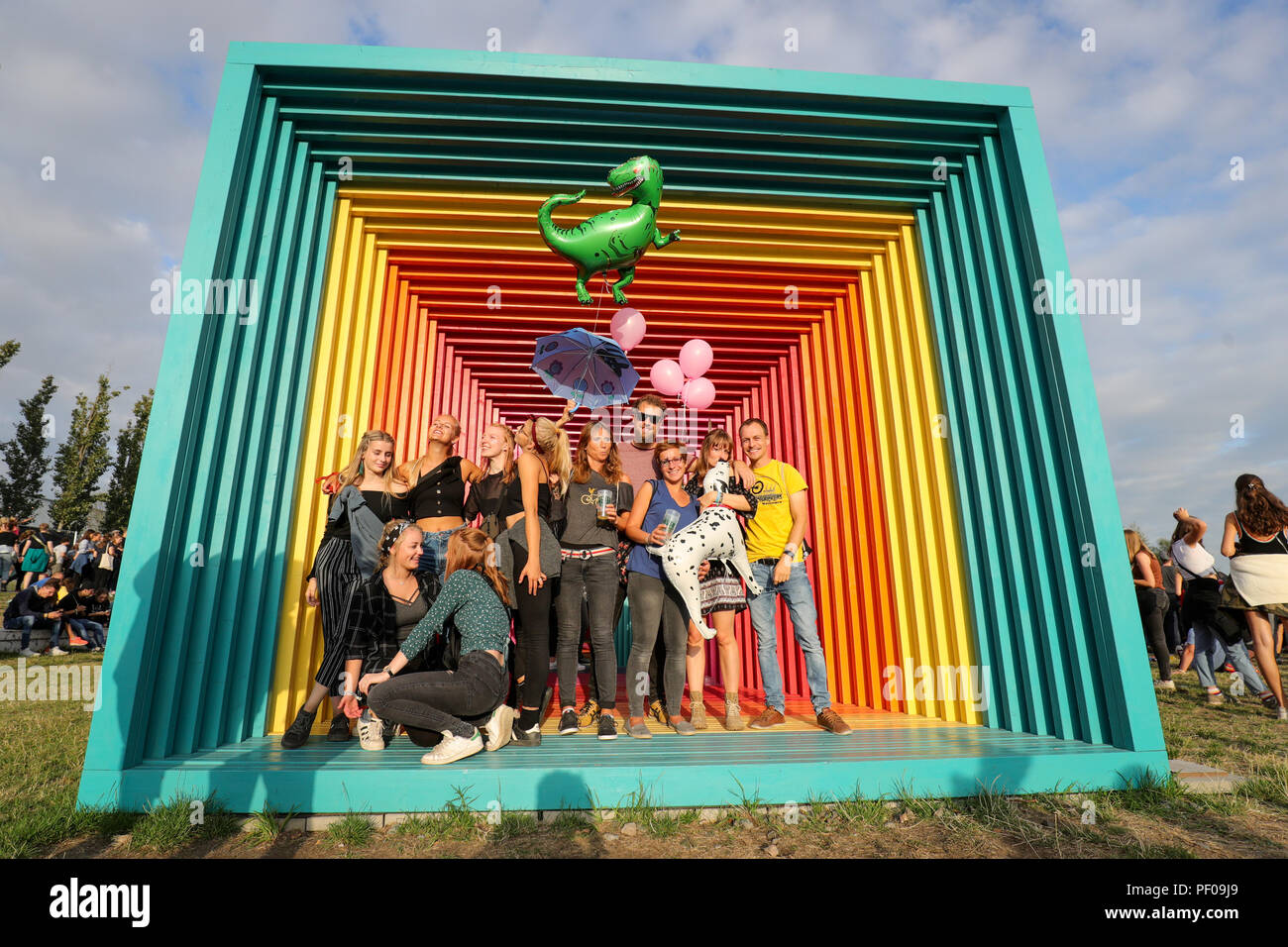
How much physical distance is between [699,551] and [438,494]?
1.73 metres

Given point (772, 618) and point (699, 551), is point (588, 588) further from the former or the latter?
point (772, 618)

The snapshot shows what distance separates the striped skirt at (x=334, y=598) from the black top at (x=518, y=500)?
0.92 m

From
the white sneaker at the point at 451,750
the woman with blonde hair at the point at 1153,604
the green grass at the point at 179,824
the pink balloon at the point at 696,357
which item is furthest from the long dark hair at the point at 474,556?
the woman with blonde hair at the point at 1153,604

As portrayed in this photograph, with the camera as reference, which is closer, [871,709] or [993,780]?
[993,780]

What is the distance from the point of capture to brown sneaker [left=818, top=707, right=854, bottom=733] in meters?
3.67

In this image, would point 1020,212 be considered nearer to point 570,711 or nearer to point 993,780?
point 993,780

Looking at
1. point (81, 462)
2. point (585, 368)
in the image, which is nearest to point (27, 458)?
point (81, 462)

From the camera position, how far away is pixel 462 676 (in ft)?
10.4

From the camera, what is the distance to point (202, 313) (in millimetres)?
3189

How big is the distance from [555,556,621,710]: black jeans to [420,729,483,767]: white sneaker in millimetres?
699

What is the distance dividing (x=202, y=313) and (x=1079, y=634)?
16.1 feet

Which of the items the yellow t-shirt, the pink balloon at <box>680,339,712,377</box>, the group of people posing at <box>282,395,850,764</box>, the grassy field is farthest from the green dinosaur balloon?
the grassy field

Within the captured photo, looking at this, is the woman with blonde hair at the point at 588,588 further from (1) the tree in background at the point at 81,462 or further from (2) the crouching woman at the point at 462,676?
(1) the tree in background at the point at 81,462
